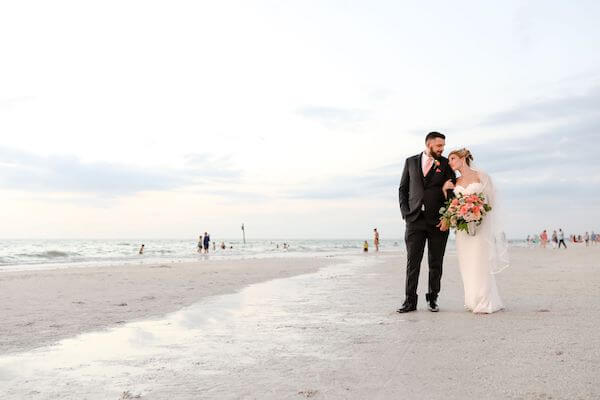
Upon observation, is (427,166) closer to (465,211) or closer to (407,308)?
(465,211)

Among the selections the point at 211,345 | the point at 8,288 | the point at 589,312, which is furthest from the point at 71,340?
the point at 8,288

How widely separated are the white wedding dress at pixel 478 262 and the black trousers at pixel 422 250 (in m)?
0.28

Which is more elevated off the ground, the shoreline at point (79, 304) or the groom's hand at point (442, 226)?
the groom's hand at point (442, 226)

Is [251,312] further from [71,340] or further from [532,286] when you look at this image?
[532,286]

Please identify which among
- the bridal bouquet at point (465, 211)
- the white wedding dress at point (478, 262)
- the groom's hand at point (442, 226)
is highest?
the bridal bouquet at point (465, 211)

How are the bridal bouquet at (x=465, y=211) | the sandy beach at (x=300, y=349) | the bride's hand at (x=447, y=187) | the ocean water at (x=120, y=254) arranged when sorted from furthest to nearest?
the ocean water at (x=120, y=254)
the bride's hand at (x=447, y=187)
the bridal bouquet at (x=465, y=211)
the sandy beach at (x=300, y=349)

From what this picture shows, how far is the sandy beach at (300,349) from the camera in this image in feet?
11.4

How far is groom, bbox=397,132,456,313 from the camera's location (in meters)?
7.15

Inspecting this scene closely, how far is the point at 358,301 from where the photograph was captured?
8.43 metres

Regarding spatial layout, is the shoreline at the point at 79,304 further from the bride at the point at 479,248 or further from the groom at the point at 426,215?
the bride at the point at 479,248

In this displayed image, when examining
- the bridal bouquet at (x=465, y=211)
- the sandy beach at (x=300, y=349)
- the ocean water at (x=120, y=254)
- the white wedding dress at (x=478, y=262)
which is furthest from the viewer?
the ocean water at (x=120, y=254)

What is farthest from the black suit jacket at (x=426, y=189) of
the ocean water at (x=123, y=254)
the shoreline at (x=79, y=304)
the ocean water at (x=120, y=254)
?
the ocean water at (x=120, y=254)

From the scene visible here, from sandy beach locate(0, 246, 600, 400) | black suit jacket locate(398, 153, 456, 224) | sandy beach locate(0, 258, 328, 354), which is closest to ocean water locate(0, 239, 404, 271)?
sandy beach locate(0, 258, 328, 354)

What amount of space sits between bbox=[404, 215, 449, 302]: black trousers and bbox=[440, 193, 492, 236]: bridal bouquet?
0.30 meters
